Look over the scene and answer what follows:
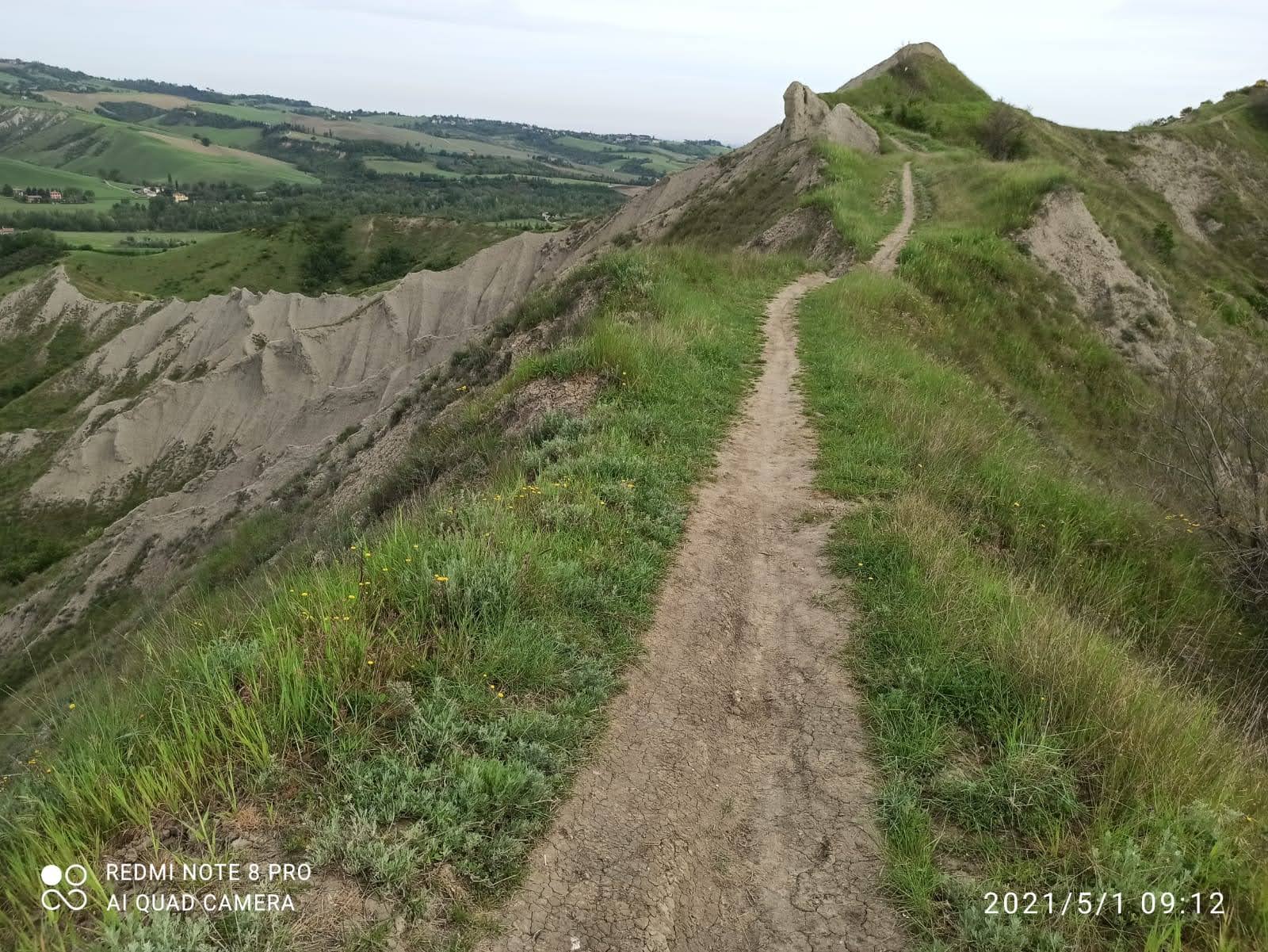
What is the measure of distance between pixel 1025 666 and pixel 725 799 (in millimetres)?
2105

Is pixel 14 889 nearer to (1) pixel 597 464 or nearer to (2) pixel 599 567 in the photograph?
(2) pixel 599 567

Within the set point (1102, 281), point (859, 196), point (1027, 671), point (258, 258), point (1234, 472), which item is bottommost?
point (1027, 671)

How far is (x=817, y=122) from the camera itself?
39500 millimetres

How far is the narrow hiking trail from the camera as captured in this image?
10.8 feet

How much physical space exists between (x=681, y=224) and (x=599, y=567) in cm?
3401

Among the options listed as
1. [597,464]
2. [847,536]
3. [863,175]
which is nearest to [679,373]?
[597,464]

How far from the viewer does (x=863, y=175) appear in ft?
107

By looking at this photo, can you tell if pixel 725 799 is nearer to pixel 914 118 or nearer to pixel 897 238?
pixel 897 238

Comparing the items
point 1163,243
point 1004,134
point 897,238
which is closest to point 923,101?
point 1004,134

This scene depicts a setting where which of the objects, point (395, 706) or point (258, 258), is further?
point (258, 258)

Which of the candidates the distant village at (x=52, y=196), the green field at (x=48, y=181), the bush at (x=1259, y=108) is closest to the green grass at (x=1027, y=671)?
the bush at (x=1259, y=108)

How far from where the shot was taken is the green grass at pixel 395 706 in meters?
3.26

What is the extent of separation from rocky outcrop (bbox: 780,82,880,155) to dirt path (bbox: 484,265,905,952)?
37.4 meters

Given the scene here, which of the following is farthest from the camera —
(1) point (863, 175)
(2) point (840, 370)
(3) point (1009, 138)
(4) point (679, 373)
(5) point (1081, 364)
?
(3) point (1009, 138)
